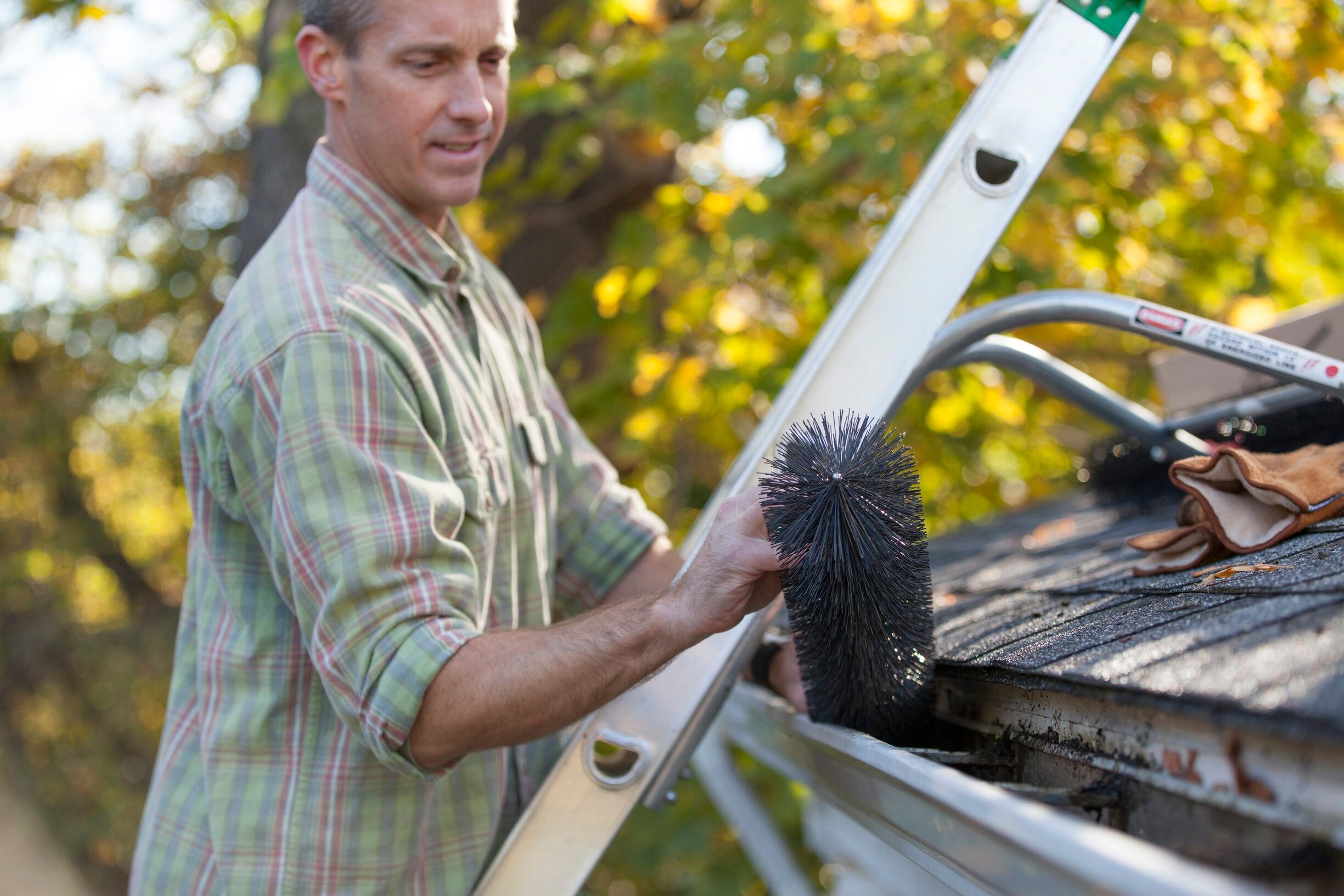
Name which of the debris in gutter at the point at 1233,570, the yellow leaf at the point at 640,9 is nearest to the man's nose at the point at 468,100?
the debris in gutter at the point at 1233,570

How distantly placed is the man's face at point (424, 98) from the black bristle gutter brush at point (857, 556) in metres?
0.94

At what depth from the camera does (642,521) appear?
94.0 inches

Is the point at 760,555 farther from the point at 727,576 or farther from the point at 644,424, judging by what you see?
the point at 644,424

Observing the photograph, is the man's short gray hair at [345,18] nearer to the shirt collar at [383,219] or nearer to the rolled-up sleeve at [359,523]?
the shirt collar at [383,219]

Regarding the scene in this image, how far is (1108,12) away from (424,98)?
111 centimetres

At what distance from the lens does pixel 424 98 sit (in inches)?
75.3

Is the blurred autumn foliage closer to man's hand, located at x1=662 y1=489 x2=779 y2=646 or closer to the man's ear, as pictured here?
the man's ear

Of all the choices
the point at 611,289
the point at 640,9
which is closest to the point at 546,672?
the point at 611,289

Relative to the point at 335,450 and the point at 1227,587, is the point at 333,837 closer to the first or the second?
the point at 335,450

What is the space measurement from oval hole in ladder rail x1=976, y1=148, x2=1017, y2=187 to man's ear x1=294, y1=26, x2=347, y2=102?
1.07 m

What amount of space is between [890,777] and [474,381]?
3.23 feet

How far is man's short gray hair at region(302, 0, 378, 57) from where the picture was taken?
6.04ft

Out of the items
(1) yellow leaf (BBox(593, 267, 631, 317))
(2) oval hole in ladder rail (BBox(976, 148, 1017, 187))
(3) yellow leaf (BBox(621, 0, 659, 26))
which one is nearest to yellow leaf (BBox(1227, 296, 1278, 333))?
(1) yellow leaf (BBox(593, 267, 631, 317))

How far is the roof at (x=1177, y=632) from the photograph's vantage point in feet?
2.80
